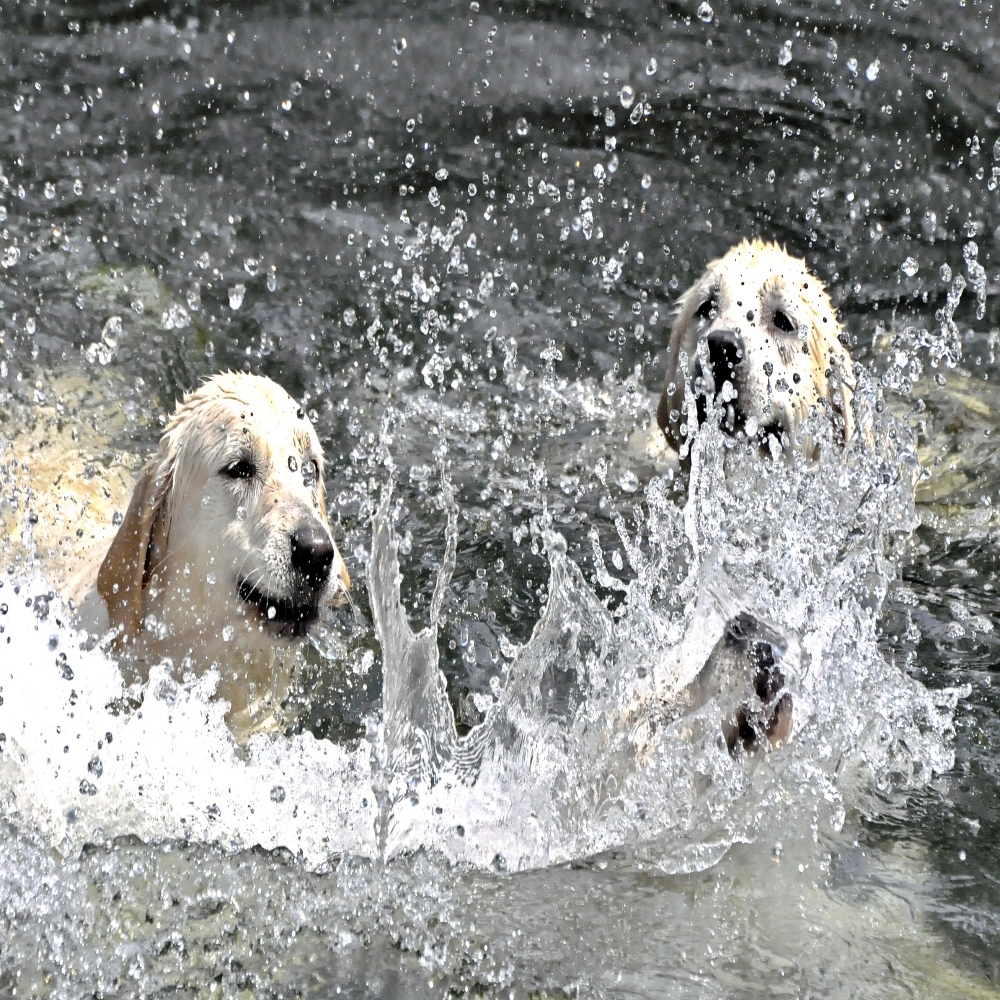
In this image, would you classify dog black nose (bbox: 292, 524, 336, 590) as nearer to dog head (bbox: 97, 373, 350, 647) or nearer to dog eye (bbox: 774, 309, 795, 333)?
dog head (bbox: 97, 373, 350, 647)

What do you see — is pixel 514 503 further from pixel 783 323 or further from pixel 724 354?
pixel 783 323

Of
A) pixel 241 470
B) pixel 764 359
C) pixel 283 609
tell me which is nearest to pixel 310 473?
pixel 241 470

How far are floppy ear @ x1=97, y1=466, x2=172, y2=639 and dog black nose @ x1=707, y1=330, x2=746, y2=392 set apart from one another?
2.18 meters

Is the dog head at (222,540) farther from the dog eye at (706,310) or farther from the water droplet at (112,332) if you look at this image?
the water droplet at (112,332)

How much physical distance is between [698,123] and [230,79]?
329 cm

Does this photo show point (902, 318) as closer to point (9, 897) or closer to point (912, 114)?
point (912, 114)

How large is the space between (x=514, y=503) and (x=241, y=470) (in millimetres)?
2039

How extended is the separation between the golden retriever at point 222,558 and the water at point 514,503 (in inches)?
6.2

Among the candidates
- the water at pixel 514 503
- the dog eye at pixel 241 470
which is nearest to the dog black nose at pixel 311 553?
the water at pixel 514 503

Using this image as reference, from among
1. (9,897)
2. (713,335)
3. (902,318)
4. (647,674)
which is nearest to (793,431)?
(713,335)

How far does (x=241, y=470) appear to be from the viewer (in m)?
4.00

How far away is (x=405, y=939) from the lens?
2914mm

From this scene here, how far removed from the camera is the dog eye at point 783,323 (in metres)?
5.18

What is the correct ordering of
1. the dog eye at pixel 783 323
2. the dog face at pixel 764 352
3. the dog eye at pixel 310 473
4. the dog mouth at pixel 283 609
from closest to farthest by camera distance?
1. the dog mouth at pixel 283 609
2. the dog eye at pixel 310 473
3. the dog face at pixel 764 352
4. the dog eye at pixel 783 323
